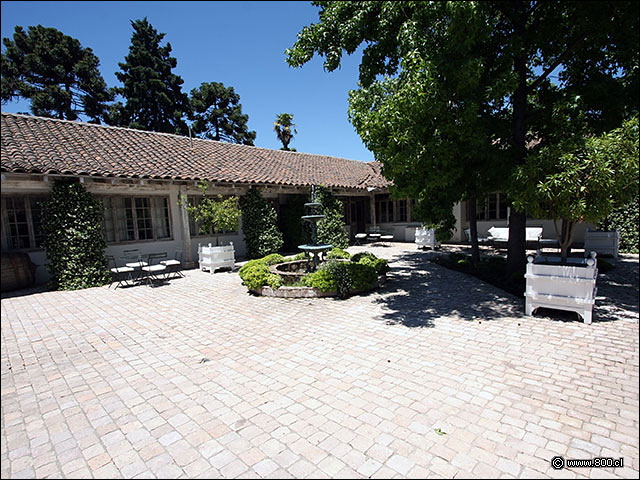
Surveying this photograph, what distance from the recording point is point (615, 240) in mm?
10477

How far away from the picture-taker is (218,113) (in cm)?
3616

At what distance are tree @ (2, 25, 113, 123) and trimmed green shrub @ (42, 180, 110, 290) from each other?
22468mm

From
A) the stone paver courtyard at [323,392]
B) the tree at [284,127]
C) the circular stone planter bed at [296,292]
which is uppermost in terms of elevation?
the tree at [284,127]

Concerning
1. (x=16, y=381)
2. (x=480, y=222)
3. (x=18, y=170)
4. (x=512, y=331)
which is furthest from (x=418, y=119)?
(x=480, y=222)

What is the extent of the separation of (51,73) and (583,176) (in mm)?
36081

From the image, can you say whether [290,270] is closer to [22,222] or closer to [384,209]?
[22,222]

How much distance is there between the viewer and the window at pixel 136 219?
37.9 ft

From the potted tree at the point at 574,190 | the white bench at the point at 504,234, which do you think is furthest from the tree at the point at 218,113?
the potted tree at the point at 574,190

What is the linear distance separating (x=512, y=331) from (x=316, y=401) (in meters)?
3.60

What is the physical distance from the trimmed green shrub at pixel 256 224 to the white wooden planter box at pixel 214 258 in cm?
164

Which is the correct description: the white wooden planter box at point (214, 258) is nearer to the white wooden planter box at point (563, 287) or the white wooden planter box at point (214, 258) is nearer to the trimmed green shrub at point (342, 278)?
the trimmed green shrub at point (342, 278)

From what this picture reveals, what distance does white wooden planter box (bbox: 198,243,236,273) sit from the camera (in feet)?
38.9

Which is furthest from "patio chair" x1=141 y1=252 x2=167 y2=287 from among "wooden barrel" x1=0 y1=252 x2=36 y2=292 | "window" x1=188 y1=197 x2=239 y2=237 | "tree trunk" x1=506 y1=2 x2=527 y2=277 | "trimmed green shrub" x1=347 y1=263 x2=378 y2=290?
"tree trunk" x1=506 y1=2 x2=527 y2=277

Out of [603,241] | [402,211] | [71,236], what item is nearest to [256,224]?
[71,236]
